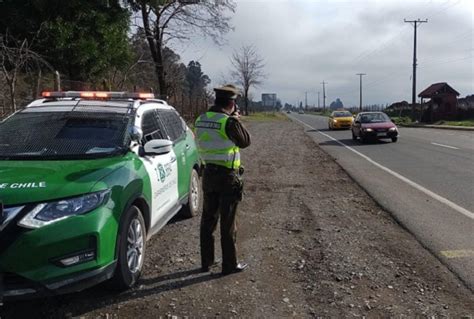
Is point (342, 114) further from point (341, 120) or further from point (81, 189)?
point (81, 189)

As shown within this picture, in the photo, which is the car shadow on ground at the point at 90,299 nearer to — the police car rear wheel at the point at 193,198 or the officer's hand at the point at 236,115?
the officer's hand at the point at 236,115

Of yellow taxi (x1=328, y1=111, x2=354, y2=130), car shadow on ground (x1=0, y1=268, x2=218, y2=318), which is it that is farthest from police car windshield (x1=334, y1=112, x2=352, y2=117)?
car shadow on ground (x1=0, y1=268, x2=218, y2=318)

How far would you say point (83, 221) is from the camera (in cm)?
376

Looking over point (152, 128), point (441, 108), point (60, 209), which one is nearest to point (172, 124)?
point (152, 128)

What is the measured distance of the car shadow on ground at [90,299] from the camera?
4.04m

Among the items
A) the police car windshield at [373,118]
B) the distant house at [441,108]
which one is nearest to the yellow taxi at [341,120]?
the police car windshield at [373,118]

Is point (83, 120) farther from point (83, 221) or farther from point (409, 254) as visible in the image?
point (409, 254)

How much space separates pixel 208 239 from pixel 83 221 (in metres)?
1.58

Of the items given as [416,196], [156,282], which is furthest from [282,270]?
[416,196]

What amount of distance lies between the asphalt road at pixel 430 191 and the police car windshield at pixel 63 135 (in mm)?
3681

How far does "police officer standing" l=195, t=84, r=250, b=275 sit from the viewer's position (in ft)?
16.0

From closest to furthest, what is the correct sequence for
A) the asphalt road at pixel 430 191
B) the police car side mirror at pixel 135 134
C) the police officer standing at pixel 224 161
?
the police officer standing at pixel 224 161
the police car side mirror at pixel 135 134
the asphalt road at pixel 430 191

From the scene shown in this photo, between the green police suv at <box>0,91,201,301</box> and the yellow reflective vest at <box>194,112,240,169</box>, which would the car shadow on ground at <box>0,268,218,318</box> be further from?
the yellow reflective vest at <box>194,112,240,169</box>

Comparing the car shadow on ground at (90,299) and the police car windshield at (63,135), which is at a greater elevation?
the police car windshield at (63,135)
